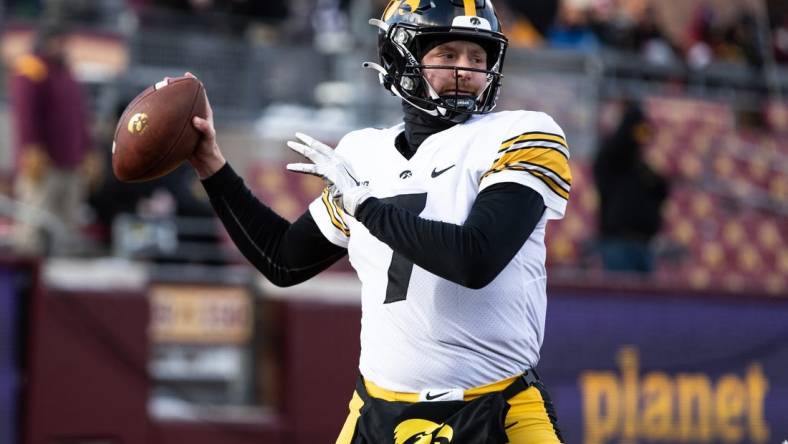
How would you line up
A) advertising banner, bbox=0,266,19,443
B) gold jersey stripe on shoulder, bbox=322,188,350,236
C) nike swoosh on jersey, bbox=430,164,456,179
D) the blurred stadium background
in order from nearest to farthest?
nike swoosh on jersey, bbox=430,164,456,179, gold jersey stripe on shoulder, bbox=322,188,350,236, advertising banner, bbox=0,266,19,443, the blurred stadium background

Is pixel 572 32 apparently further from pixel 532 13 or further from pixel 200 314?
pixel 200 314

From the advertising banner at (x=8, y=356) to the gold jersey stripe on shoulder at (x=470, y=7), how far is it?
360 centimetres

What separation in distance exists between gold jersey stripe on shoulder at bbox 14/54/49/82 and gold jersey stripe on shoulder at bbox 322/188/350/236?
4.60 meters

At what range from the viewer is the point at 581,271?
29.4 ft

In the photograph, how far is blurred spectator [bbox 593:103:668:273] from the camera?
28.6ft

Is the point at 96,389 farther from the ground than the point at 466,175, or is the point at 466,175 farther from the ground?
the point at 466,175

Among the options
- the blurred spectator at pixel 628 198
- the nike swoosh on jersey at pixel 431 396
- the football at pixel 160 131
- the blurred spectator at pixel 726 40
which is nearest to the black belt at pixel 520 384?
the nike swoosh on jersey at pixel 431 396

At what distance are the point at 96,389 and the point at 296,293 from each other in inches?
48.9

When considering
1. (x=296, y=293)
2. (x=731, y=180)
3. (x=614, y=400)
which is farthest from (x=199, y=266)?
(x=731, y=180)

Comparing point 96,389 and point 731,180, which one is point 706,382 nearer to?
point 96,389

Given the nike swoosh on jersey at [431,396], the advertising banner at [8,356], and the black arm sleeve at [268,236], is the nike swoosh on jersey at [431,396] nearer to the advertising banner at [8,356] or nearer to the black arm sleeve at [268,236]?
the black arm sleeve at [268,236]

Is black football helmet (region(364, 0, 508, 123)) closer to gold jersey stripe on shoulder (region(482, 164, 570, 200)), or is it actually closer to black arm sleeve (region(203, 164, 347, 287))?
gold jersey stripe on shoulder (region(482, 164, 570, 200))

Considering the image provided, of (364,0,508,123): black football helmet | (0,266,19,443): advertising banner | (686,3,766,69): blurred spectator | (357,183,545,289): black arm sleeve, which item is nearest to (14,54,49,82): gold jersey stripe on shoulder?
(0,266,19,443): advertising banner

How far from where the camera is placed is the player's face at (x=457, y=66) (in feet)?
10.4
